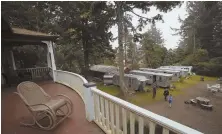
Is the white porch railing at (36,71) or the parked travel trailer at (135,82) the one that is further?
the parked travel trailer at (135,82)

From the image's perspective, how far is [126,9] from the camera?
1119cm

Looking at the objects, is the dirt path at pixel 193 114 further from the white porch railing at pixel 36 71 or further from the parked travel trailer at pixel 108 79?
the white porch railing at pixel 36 71

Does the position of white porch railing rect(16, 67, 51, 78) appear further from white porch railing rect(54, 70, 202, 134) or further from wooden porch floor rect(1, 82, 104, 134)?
white porch railing rect(54, 70, 202, 134)

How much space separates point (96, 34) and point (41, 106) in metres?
13.6

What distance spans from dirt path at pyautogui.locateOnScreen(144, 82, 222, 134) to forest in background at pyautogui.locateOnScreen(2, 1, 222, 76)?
524cm

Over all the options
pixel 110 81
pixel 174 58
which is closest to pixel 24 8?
pixel 110 81

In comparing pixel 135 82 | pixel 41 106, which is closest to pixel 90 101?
pixel 41 106

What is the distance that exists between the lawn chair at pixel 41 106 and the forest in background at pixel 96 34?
2.58 metres

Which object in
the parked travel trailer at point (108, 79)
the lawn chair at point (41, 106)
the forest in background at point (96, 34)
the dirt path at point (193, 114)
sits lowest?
the dirt path at point (193, 114)

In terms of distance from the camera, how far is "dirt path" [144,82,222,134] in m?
8.86

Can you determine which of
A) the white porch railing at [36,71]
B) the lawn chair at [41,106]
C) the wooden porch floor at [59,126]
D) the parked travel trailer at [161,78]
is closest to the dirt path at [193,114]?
the parked travel trailer at [161,78]

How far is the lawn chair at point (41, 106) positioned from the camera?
3.16 meters

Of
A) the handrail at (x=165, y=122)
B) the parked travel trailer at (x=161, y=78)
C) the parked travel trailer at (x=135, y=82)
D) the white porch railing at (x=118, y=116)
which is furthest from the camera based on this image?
the parked travel trailer at (x=161, y=78)

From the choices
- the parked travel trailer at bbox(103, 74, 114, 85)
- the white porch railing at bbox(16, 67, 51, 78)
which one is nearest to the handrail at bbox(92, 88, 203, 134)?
the white porch railing at bbox(16, 67, 51, 78)
